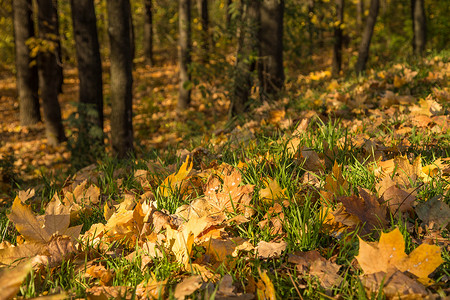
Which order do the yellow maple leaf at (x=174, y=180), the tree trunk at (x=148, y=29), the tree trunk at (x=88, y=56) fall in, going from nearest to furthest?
the yellow maple leaf at (x=174, y=180), the tree trunk at (x=88, y=56), the tree trunk at (x=148, y=29)

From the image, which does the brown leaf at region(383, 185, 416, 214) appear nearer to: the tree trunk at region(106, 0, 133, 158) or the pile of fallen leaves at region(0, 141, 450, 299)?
the pile of fallen leaves at region(0, 141, 450, 299)

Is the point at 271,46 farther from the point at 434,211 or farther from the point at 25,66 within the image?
the point at 25,66

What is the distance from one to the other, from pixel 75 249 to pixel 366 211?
140 cm

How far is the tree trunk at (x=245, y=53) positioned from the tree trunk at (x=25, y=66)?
6.21 metres

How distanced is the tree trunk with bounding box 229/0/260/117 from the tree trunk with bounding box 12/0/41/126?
6213mm

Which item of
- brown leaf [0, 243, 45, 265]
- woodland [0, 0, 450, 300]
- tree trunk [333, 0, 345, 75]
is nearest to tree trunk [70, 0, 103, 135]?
woodland [0, 0, 450, 300]

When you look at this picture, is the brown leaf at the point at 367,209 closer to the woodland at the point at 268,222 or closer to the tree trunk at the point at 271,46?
the woodland at the point at 268,222

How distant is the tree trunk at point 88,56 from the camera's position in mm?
7523

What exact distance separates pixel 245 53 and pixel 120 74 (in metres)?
2.23

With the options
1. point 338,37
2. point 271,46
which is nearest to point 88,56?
point 271,46

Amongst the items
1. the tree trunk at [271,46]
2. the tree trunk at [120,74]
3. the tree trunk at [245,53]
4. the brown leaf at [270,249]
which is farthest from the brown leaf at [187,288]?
the tree trunk at [271,46]

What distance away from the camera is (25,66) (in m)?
11.2

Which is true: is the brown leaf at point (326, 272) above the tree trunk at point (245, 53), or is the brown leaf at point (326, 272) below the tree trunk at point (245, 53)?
below

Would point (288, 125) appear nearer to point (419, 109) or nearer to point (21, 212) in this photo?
point (419, 109)
